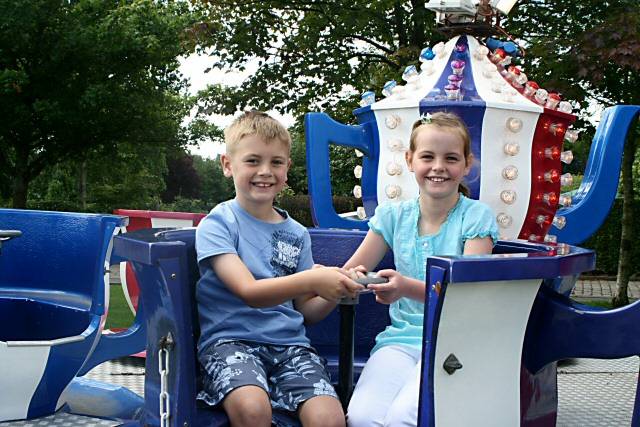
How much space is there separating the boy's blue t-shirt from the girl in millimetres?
181

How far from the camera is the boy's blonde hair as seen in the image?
5.78 feet

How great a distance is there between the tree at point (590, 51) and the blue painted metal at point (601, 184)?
85.4 inches

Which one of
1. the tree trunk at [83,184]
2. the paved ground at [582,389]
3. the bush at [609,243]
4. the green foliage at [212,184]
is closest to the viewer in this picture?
the paved ground at [582,389]

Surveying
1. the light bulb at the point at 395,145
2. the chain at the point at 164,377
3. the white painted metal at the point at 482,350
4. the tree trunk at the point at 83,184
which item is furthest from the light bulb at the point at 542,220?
the tree trunk at the point at 83,184

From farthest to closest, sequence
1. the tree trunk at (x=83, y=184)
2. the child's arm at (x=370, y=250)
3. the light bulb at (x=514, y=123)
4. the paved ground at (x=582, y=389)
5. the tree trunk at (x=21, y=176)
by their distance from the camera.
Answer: the tree trunk at (x=83, y=184) → the tree trunk at (x=21, y=176) → the paved ground at (x=582, y=389) → the light bulb at (x=514, y=123) → the child's arm at (x=370, y=250)

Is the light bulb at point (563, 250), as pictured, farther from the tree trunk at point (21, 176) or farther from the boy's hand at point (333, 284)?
the tree trunk at point (21, 176)

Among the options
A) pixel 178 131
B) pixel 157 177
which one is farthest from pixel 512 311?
pixel 157 177

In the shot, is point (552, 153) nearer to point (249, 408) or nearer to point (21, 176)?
point (249, 408)

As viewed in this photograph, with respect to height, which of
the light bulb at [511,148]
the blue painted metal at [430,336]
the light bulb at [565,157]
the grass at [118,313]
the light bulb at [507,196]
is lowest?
the grass at [118,313]

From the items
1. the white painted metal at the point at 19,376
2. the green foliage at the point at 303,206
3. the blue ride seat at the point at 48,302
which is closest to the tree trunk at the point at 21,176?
the green foliage at the point at 303,206

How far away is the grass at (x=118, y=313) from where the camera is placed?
17.3ft

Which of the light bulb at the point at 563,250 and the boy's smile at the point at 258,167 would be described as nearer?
the light bulb at the point at 563,250

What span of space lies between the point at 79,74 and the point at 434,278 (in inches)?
407

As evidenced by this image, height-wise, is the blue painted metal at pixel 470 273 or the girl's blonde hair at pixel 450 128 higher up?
the girl's blonde hair at pixel 450 128
